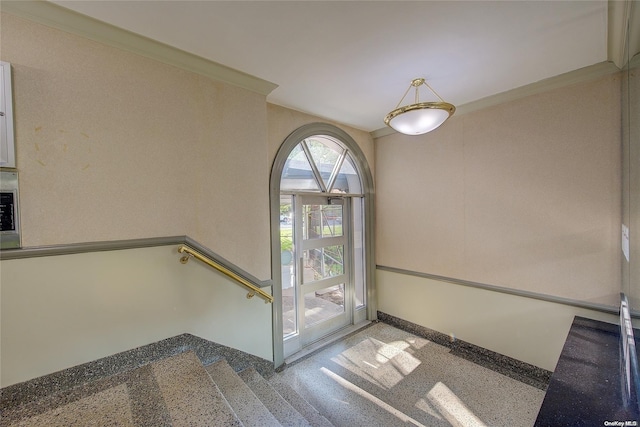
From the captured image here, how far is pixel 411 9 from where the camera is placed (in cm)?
141

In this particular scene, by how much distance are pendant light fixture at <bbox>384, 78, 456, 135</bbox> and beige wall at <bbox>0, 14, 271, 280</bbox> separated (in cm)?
122

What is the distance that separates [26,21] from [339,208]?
3.00 metres

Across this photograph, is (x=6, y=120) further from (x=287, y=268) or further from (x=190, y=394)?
(x=287, y=268)

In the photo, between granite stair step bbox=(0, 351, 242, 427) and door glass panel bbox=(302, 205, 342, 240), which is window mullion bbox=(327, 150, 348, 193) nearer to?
door glass panel bbox=(302, 205, 342, 240)

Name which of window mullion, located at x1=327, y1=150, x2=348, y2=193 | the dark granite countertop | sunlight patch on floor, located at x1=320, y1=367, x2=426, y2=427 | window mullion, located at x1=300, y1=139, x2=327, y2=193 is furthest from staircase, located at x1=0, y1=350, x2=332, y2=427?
window mullion, located at x1=327, y1=150, x2=348, y2=193

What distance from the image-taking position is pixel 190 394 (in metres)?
1.45

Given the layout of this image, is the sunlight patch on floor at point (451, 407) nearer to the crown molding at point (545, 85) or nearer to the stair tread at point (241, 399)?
the stair tread at point (241, 399)

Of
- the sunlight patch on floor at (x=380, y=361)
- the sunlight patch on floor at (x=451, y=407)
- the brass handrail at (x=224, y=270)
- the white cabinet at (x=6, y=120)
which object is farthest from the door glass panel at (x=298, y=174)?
the sunlight patch on floor at (x=451, y=407)

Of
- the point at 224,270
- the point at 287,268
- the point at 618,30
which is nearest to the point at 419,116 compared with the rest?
the point at 618,30

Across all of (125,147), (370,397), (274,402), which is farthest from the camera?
(370,397)

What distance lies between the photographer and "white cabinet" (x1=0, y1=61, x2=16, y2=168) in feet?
4.20

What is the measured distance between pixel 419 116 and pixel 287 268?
6.72 feet

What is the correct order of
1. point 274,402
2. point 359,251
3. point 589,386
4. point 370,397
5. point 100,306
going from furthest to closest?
point 359,251, point 370,397, point 274,402, point 100,306, point 589,386

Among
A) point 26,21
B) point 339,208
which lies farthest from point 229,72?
point 339,208
